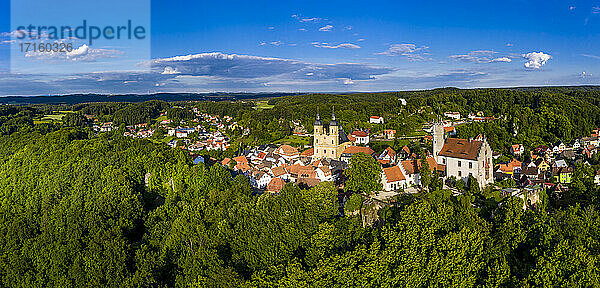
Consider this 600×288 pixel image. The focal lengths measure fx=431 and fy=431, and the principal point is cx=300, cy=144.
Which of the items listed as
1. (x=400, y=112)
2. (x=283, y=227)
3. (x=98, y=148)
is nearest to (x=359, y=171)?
(x=283, y=227)

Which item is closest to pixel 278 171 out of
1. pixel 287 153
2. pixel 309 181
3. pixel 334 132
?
pixel 309 181

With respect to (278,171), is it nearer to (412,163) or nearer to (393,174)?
(393,174)

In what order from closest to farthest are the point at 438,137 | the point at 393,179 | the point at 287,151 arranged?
the point at 393,179, the point at 438,137, the point at 287,151

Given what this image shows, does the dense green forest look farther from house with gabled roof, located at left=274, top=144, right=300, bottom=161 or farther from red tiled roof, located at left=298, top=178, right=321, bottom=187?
house with gabled roof, located at left=274, top=144, right=300, bottom=161

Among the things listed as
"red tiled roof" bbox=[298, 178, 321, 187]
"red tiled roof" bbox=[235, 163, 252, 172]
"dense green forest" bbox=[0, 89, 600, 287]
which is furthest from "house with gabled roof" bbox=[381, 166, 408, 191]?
"red tiled roof" bbox=[235, 163, 252, 172]

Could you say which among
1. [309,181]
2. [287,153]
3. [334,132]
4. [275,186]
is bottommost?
[275,186]

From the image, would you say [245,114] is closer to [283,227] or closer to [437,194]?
[437,194]

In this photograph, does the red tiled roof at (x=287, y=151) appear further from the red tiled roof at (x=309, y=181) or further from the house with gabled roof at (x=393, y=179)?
the house with gabled roof at (x=393, y=179)

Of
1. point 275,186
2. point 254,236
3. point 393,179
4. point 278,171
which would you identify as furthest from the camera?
point 278,171
